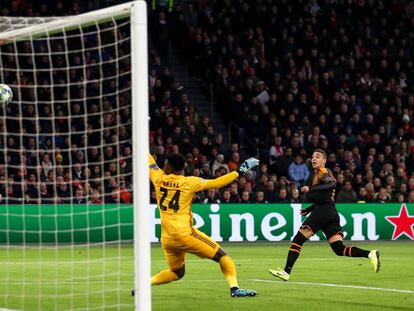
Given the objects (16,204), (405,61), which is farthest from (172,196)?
(405,61)

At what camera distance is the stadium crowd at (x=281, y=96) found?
88.6 feet

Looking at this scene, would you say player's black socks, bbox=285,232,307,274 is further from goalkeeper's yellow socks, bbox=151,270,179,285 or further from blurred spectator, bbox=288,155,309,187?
blurred spectator, bbox=288,155,309,187

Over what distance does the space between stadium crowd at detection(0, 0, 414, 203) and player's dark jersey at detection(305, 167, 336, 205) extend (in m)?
8.41

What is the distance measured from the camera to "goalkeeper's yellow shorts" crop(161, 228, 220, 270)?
13.3 metres

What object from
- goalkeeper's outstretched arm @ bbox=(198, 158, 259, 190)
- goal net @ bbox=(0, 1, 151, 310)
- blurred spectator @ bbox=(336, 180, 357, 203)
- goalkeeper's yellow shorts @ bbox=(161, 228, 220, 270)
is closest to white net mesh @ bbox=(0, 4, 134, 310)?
goal net @ bbox=(0, 1, 151, 310)

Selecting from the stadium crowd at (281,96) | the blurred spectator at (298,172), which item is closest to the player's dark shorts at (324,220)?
the stadium crowd at (281,96)

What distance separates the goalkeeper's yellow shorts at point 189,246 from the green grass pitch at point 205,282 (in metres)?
0.55

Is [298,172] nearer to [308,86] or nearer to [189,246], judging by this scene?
[308,86]

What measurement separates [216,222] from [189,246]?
12235 millimetres

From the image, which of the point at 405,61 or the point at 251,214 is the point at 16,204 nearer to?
the point at 251,214

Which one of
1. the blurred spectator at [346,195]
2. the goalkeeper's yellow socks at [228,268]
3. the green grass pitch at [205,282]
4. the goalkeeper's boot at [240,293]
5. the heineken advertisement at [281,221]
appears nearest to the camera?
the green grass pitch at [205,282]

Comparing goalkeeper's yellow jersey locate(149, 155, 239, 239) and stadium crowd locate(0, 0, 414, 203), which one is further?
stadium crowd locate(0, 0, 414, 203)

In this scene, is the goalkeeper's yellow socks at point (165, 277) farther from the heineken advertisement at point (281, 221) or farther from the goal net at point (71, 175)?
the heineken advertisement at point (281, 221)

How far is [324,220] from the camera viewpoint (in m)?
15.9
